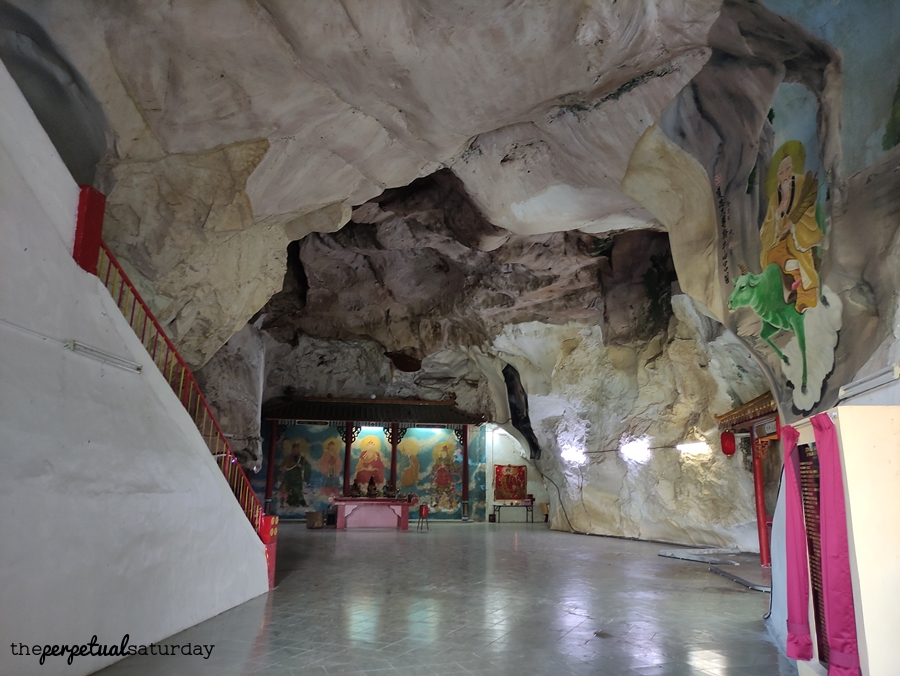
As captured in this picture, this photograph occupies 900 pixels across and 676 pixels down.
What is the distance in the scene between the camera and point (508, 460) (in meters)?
20.6

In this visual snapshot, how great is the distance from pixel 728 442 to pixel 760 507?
4.33ft

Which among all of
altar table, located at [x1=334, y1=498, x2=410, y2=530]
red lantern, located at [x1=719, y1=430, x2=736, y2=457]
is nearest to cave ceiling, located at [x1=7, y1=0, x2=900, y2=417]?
red lantern, located at [x1=719, y1=430, x2=736, y2=457]

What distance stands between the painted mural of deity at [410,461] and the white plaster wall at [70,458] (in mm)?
14361

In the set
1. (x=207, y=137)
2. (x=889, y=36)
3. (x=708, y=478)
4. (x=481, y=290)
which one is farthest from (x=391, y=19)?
(x=708, y=478)

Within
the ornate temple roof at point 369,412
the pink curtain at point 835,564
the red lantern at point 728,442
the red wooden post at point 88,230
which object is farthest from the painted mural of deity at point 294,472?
the pink curtain at point 835,564

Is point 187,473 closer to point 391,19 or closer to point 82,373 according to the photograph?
point 82,373

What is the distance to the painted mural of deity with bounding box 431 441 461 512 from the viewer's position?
1970cm

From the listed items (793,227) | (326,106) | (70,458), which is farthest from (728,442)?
(70,458)

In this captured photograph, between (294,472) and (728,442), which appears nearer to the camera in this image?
(728,442)

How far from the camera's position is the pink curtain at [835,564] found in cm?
324

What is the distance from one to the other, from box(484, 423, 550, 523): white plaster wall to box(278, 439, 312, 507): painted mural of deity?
20.7 feet

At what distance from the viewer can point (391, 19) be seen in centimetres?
522

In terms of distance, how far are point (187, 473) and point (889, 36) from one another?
669 cm

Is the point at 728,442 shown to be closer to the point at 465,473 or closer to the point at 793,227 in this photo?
the point at 793,227
